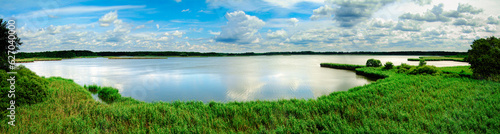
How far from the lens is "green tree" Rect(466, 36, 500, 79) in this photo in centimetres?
1642

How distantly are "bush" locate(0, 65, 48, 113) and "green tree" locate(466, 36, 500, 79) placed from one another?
88.4 feet

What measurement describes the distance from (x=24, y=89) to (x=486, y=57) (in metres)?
27.5

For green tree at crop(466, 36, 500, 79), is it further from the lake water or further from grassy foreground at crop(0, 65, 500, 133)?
grassy foreground at crop(0, 65, 500, 133)

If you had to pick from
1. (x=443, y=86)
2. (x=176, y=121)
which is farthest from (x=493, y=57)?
(x=176, y=121)

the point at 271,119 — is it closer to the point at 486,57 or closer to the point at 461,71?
the point at 486,57

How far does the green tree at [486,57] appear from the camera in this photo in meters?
16.4

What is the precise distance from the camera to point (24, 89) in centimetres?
1026

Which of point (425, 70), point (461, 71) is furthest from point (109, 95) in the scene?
point (461, 71)

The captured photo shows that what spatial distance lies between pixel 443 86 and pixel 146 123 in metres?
16.7

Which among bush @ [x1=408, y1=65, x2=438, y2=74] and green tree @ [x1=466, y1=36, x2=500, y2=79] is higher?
green tree @ [x1=466, y1=36, x2=500, y2=79]

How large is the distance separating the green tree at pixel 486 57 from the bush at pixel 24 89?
26.9 metres

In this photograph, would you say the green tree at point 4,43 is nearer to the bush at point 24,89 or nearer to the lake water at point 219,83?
the bush at point 24,89

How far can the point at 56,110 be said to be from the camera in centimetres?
952

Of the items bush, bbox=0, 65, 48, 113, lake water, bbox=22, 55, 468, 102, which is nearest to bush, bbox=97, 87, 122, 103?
lake water, bbox=22, 55, 468, 102
